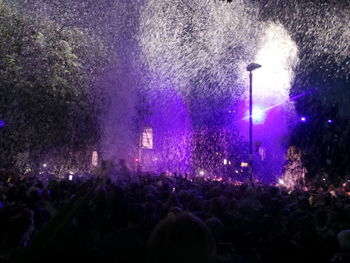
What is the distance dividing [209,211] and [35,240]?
6.83 meters

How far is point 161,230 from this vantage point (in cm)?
186

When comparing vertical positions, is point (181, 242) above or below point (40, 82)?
below

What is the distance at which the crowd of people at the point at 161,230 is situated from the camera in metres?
1.72

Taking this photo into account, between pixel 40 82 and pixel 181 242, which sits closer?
pixel 181 242

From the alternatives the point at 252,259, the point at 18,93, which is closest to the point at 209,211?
the point at 252,259

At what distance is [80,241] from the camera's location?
321 cm

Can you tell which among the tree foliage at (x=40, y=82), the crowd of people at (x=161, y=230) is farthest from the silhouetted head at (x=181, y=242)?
the tree foliage at (x=40, y=82)

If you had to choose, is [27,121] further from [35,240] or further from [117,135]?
[35,240]

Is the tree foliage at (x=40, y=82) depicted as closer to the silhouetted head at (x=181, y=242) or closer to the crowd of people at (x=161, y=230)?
the crowd of people at (x=161, y=230)

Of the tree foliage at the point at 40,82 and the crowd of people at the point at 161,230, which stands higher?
the tree foliage at the point at 40,82

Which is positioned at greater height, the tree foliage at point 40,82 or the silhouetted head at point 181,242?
the tree foliage at point 40,82

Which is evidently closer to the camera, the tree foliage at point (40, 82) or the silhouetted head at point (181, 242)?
the silhouetted head at point (181, 242)

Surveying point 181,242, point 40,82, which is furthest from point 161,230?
point 40,82

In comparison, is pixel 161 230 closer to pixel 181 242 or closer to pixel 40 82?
pixel 181 242
